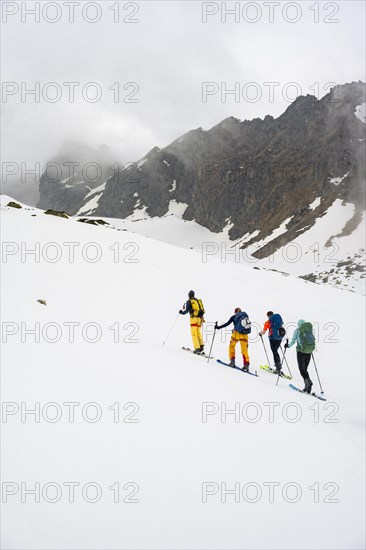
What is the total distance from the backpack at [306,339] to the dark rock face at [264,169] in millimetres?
85937

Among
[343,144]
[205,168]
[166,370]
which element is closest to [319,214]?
[343,144]

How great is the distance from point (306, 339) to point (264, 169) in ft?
434

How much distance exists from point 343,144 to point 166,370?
119 meters

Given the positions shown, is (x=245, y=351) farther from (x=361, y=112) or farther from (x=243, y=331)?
(x=361, y=112)

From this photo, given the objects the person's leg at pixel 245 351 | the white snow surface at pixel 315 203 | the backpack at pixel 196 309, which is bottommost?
the person's leg at pixel 245 351

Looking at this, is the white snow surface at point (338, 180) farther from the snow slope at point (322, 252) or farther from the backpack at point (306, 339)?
the backpack at point (306, 339)

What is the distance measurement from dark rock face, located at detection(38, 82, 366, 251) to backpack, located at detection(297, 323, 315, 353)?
85.9 metres

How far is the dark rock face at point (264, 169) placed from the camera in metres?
106

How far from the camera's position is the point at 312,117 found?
5012 inches

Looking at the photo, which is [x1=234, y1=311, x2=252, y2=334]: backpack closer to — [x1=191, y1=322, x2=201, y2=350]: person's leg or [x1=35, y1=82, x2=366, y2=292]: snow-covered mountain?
[x1=191, y1=322, x2=201, y2=350]: person's leg

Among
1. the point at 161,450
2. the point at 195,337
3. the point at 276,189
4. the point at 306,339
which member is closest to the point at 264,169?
the point at 276,189

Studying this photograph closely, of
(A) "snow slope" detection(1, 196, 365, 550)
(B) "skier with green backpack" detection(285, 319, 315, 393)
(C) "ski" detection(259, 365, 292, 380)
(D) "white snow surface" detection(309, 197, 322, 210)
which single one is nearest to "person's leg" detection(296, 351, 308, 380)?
(B) "skier with green backpack" detection(285, 319, 315, 393)

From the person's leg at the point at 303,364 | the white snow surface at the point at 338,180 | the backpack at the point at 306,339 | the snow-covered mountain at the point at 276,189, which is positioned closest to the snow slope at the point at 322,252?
the snow-covered mountain at the point at 276,189

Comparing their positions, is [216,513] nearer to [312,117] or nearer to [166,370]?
[166,370]
